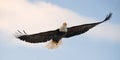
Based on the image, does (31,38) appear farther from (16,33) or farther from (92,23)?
(92,23)

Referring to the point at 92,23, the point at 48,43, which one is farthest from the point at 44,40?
the point at 92,23

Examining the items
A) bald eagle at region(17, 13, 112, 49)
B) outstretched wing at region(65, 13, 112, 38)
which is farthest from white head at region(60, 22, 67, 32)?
outstretched wing at region(65, 13, 112, 38)

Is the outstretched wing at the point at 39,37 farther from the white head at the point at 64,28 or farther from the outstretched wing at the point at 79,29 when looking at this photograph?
the outstretched wing at the point at 79,29

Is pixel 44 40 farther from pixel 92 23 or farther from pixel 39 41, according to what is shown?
pixel 92 23

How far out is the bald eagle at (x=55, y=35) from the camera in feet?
75.5

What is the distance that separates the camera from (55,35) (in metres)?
23.2

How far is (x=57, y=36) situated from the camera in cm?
2320

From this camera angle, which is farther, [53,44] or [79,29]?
[79,29]

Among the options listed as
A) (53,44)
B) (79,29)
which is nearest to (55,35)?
(53,44)

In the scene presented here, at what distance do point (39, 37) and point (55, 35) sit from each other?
1.78 feet

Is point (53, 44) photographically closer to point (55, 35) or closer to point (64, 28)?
point (55, 35)

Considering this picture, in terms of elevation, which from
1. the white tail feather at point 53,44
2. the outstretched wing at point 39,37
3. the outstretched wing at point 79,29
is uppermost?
the outstretched wing at point 79,29

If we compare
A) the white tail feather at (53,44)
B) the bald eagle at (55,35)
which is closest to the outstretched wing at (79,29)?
the bald eagle at (55,35)

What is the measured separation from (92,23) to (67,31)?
95 cm
